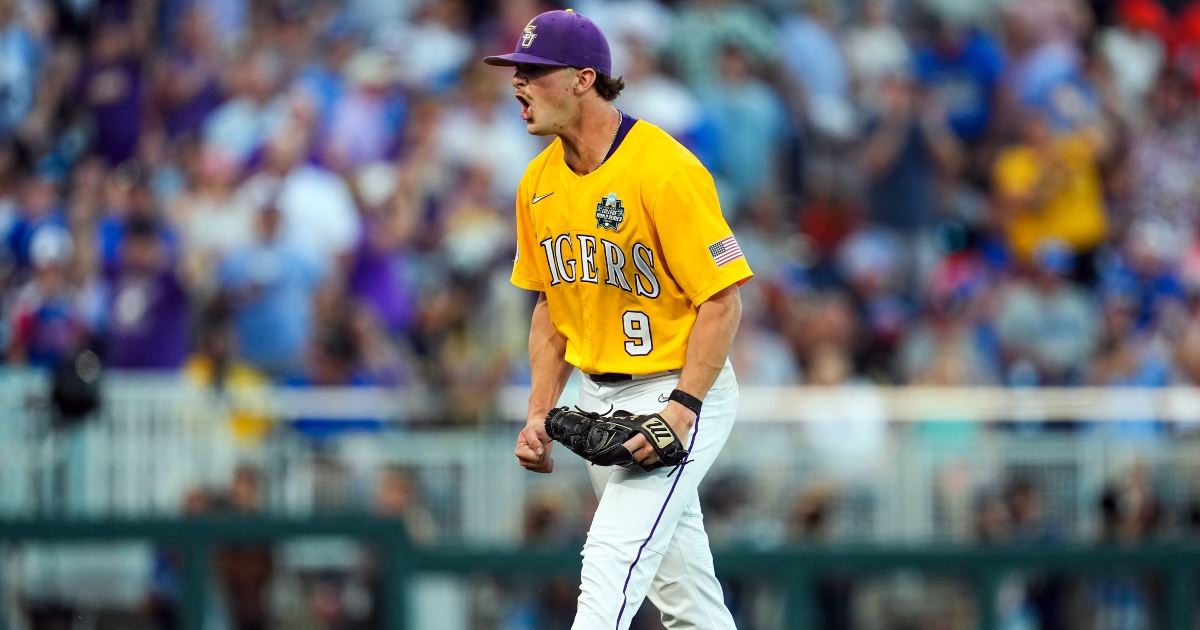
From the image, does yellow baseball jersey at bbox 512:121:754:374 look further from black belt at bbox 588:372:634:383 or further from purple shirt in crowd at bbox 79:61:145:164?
purple shirt in crowd at bbox 79:61:145:164

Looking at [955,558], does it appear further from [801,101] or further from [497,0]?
[497,0]

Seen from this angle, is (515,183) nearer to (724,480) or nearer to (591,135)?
(724,480)

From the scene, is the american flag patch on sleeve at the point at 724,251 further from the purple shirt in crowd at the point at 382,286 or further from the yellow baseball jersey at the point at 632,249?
the purple shirt in crowd at the point at 382,286

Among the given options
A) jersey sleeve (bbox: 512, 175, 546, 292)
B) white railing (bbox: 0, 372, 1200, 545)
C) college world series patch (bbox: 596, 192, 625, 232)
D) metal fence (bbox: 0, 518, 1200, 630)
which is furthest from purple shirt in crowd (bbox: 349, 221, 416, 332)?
college world series patch (bbox: 596, 192, 625, 232)

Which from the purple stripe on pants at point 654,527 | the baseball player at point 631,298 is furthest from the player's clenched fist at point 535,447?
the purple stripe on pants at point 654,527

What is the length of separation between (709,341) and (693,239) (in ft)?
1.02

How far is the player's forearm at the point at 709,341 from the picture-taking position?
4867 millimetres

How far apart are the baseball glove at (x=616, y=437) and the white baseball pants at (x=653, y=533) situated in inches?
3.9

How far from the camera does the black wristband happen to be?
16.0 feet

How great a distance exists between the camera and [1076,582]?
901cm

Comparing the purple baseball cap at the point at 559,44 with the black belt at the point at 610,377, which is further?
the black belt at the point at 610,377

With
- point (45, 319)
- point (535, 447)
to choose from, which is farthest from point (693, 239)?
point (45, 319)

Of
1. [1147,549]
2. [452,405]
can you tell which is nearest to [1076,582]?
[1147,549]

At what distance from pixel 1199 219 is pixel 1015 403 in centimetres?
317
